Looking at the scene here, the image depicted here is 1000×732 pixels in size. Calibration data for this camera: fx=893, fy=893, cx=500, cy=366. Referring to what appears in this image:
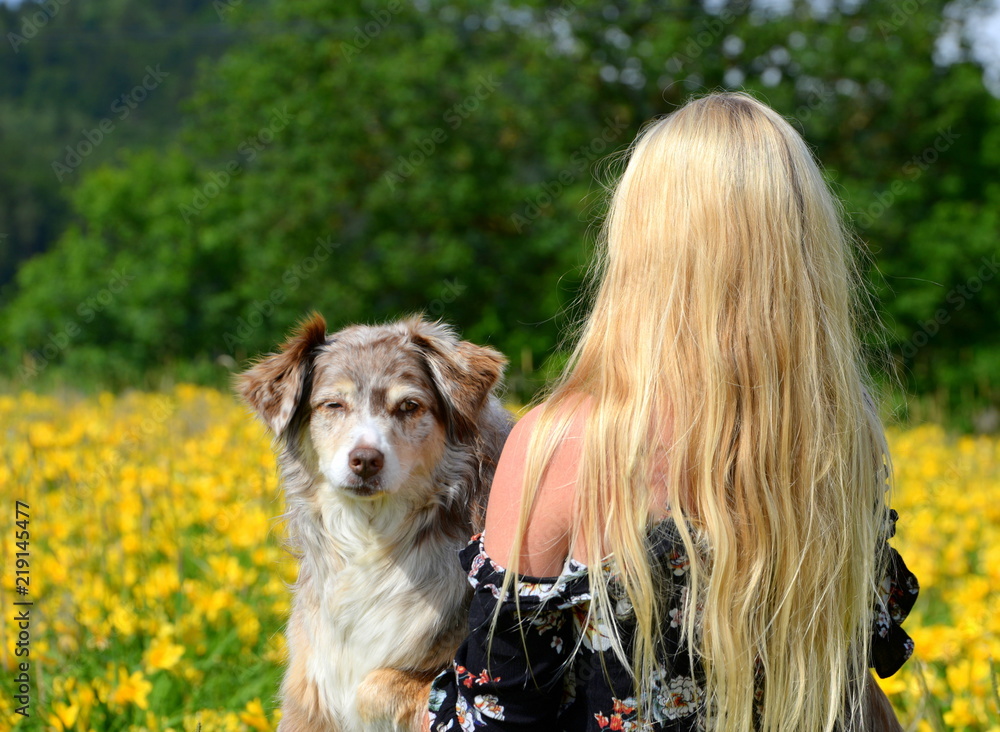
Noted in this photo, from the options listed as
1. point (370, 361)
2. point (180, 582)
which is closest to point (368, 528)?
point (370, 361)

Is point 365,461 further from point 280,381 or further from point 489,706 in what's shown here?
point 489,706

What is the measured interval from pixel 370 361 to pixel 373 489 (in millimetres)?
441

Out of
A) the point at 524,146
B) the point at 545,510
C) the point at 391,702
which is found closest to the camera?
the point at 545,510

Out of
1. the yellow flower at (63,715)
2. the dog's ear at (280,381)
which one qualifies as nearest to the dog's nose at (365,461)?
the dog's ear at (280,381)

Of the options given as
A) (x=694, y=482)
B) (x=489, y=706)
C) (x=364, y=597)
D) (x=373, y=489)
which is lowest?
(x=364, y=597)

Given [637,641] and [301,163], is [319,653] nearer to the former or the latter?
[637,641]

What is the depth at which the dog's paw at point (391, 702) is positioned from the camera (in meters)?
2.47

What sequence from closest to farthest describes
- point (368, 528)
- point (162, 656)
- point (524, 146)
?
point (368, 528), point (162, 656), point (524, 146)

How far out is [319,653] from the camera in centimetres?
272

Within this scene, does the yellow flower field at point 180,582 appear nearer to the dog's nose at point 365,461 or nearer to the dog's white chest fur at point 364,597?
the dog's white chest fur at point 364,597

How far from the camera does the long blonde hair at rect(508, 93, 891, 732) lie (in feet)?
6.45

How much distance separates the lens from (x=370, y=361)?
9.54 feet

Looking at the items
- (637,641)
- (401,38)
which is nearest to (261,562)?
(637,641)

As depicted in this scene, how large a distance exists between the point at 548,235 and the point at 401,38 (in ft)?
19.5
